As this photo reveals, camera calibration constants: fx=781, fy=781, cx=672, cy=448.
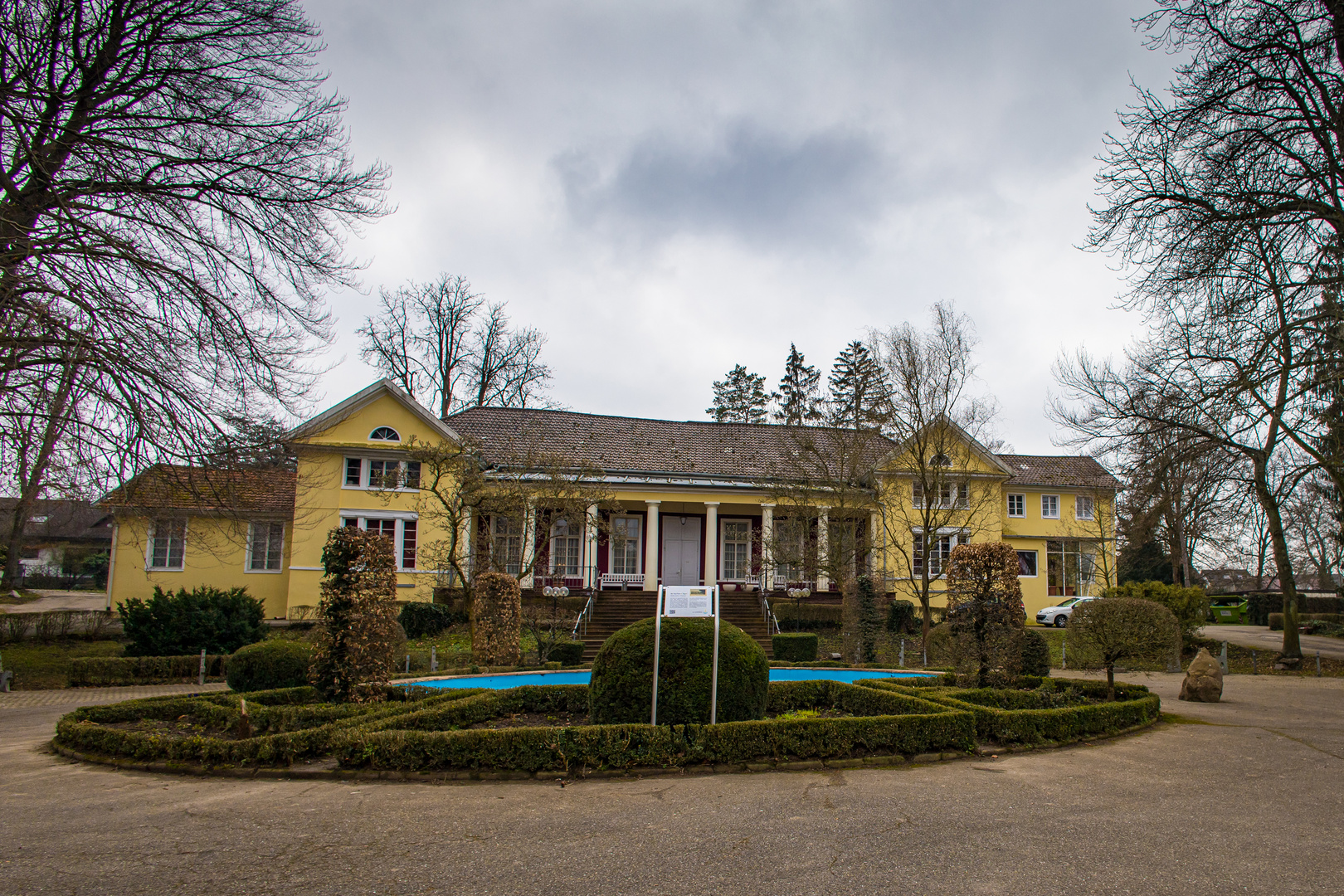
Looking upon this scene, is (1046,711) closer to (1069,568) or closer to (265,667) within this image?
(265,667)

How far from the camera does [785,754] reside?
7.54m

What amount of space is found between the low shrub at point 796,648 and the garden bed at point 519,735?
9.10 m

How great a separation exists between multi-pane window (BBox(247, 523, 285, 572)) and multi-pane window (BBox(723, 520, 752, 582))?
14654 mm

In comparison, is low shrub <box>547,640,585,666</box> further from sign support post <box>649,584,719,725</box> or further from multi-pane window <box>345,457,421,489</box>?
sign support post <box>649,584,719,725</box>

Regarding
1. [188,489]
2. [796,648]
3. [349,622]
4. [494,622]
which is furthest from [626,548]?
[349,622]

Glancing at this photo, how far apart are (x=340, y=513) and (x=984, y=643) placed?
768 inches

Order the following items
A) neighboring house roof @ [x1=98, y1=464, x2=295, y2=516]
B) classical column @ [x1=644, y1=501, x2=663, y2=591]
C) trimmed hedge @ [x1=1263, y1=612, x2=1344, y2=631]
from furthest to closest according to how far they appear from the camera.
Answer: trimmed hedge @ [x1=1263, y1=612, x2=1344, y2=631] < classical column @ [x1=644, y1=501, x2=663, y2=591] < neighboring house roof @ [x1=98, y1=464, x2=295, y2=516]

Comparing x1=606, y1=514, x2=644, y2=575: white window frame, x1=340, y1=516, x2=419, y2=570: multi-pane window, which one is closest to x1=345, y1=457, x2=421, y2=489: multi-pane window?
x1=340, y1=516, x2=419, y2=570: multi-pane window

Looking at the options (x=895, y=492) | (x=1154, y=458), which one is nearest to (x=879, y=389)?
(x=895, y=492)

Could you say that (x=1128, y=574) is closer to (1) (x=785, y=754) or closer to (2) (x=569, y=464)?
(2) (x=569, y=464)

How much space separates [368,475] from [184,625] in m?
8.72

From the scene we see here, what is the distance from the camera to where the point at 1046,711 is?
8531 millimetres

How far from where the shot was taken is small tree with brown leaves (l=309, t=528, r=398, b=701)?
30.8ft

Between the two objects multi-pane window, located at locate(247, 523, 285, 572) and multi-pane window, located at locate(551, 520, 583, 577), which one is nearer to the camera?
multi-pane window, located at locate(247, 523, 285, 572)
